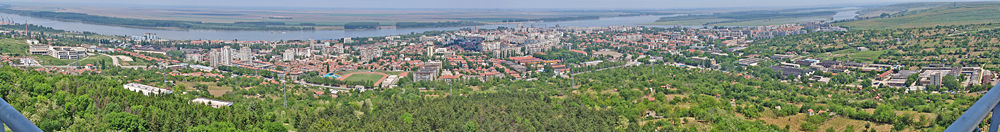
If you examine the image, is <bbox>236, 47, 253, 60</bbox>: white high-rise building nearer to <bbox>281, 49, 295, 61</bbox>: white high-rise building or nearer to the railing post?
<bbox>281, 49, 295, 61</bbox>: white high-rise building

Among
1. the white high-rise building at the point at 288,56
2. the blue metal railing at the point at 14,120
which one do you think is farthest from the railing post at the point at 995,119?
the white high-rise building at the point at 288,56

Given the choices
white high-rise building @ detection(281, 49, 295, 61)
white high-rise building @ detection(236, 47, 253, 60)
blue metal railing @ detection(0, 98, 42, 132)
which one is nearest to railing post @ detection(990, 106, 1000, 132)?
blue metal railing @ detection(0, 98, 42, 132)

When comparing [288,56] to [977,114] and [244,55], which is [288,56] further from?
[977,114]

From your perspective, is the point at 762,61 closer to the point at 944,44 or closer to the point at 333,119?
the point at 944,44

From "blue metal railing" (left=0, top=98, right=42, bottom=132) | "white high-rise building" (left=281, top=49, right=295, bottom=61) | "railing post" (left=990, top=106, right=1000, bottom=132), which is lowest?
"white high-rise building" (left=281, top=49, right=295, bottom=61)

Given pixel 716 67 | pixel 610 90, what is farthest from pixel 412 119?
pixel 716 67

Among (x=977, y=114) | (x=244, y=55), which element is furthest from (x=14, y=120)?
(x=244, y=55)

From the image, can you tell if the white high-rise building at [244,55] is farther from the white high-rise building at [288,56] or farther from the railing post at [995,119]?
the railing post at [995,119]

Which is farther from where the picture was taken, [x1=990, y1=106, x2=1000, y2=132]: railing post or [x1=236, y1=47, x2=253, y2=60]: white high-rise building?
[x1=236, y1=47, x2=253, y2=60]: white high-rise building
